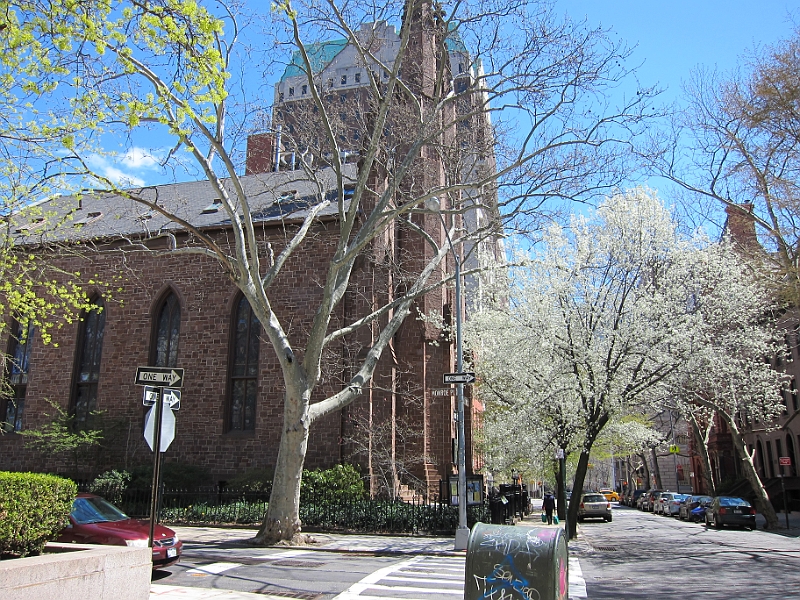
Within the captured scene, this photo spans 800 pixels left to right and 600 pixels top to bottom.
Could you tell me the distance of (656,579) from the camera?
1174 centimetres

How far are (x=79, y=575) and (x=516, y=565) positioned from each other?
4.67 metres

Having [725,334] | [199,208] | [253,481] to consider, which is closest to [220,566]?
[253,481]

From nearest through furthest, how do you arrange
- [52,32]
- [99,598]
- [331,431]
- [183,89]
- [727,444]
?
[99,598] < [52,32] < [183,89] < [331,431] < [727,444]

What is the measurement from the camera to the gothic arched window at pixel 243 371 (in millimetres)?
24609

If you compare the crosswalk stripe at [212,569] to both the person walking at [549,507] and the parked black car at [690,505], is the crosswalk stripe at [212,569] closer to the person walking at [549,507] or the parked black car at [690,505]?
the person walking at [549,507]

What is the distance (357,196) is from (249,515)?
36.6 feet

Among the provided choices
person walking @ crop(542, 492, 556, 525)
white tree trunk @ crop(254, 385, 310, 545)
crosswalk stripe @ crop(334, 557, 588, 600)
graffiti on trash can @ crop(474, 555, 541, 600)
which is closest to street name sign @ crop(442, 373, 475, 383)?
white tree trunk @ crop(254, 385, 310, 545)

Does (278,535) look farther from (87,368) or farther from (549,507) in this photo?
(87,368)

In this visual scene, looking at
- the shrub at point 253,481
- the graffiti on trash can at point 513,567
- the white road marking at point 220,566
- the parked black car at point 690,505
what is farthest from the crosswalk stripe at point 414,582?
the parked black car at point 690,505

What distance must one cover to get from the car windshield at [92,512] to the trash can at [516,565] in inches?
311

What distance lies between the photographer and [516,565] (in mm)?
5520

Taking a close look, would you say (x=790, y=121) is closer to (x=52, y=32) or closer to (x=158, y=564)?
(x=52, y=32)

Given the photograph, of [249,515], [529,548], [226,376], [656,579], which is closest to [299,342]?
[226,376]

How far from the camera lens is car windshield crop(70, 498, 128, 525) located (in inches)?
428
